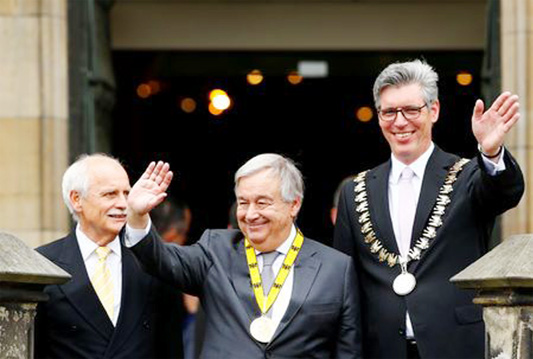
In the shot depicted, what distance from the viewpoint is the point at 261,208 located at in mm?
6953

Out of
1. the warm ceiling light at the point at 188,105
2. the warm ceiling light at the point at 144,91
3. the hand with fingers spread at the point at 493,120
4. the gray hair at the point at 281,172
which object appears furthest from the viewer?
the warm ceiling light at the point at 188,105

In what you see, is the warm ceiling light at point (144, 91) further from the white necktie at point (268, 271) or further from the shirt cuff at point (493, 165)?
the shirt cuff at point (493, 165)

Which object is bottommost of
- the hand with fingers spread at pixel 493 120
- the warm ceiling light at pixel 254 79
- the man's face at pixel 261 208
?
the man's face at pixel 261 208

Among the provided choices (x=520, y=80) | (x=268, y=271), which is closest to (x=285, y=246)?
(x=268, y=271)

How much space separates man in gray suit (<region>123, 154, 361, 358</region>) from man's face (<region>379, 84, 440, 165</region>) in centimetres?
45

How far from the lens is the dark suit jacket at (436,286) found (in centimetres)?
708

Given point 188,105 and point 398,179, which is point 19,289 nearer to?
point 398,179

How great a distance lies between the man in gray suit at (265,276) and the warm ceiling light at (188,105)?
974cm

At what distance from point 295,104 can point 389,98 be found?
988 centimetres

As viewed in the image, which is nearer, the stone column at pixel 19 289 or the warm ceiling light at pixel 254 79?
the stone column at pixel 19 289

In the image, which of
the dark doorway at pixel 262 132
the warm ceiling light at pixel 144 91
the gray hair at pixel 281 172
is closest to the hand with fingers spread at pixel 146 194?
the gray hair at pixel 281 172

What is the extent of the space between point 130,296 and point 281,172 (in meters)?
0.97

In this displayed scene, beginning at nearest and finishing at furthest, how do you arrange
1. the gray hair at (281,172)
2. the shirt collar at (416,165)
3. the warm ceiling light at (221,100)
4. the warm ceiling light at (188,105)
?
the gray hair at (281,172) → the shirt collar at (416,165) → the warm ceiling light at (221,100) → the warm ceiling light at (188,105)

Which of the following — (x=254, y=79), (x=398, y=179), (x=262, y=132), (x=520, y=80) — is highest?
(x=254, y=79)
